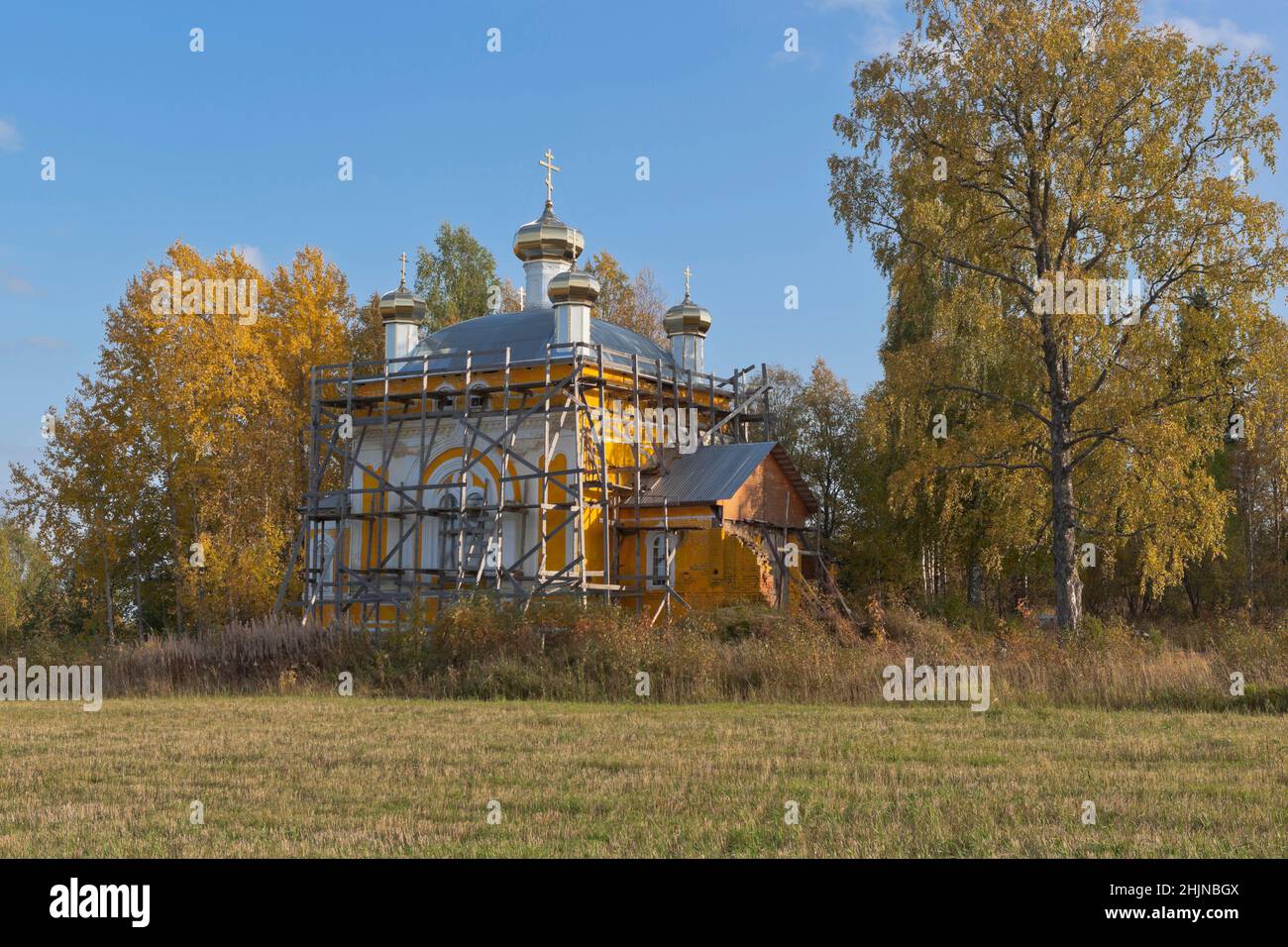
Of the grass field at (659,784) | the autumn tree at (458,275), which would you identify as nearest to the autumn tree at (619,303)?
the autumn tree at (458,275)

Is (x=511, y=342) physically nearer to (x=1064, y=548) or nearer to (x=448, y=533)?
(x=448, y=533)

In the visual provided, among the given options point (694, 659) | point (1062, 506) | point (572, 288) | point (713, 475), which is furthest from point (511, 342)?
point (694, 659)

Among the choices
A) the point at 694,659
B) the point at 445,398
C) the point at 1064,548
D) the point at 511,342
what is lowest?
the point at 694,659

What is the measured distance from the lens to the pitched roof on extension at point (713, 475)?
92.7ft

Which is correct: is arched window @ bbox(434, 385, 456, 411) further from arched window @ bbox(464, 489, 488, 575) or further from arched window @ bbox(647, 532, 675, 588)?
arched window @ bbox(647, 532, 675, 588)

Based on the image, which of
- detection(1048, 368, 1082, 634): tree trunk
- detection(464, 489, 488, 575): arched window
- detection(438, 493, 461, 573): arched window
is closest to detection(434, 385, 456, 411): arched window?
detection(438, 493, 461, 573): arched window

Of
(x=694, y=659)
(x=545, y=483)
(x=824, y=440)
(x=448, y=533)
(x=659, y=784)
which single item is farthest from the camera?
(x=824, y=440)

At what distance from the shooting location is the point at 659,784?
934 centimetres

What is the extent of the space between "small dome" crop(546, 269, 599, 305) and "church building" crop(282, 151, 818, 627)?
4 cm

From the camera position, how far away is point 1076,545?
25.0 metres

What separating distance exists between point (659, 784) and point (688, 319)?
2572cm

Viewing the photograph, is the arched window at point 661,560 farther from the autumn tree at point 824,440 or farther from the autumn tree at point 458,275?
the autumn tree at point 458,275
